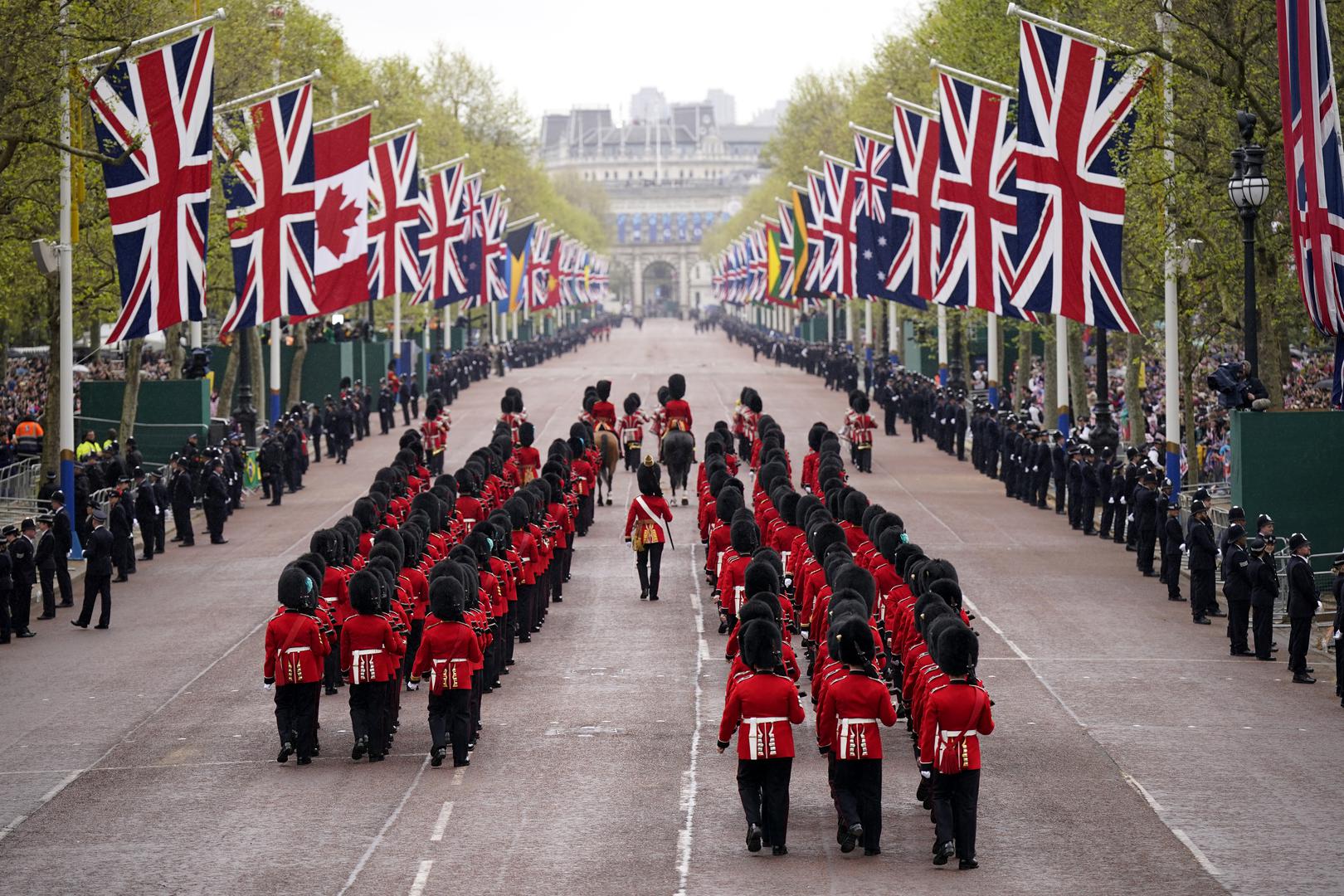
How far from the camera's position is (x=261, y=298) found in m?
31.9

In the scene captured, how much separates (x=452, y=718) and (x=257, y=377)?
34.4 metres

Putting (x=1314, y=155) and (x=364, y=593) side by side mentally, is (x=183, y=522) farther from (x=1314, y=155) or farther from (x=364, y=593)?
(x=1314, y=155)

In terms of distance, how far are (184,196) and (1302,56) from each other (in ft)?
43.9

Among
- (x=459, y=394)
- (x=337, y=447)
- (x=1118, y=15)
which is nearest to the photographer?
(x=1118, y=15)

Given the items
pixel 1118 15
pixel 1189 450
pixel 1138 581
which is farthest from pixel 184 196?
pixel 1189 450

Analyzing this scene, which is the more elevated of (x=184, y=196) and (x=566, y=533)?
(x=184, y=196)

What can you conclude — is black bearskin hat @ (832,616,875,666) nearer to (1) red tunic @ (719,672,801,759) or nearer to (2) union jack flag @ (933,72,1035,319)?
(1) red tunic @ (719,672,801,759)

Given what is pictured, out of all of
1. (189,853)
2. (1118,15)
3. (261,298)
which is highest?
(1118,15)

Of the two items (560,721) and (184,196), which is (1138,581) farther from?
(184,196)

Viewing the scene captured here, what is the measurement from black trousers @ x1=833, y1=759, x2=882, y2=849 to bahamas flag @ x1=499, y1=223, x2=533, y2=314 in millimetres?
62219

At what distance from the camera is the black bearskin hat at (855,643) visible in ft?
42.4

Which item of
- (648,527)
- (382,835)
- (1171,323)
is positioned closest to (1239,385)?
(1171,323)

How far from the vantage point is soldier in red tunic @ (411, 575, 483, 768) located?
15.3 m

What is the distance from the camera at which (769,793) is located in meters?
12.9
